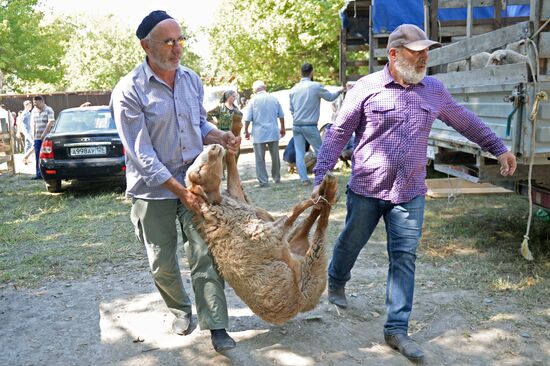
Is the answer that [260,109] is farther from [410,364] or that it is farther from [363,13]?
[410,364]

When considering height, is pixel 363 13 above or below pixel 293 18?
below

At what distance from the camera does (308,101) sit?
941cm

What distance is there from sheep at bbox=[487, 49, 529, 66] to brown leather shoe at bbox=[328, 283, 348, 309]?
2.45m

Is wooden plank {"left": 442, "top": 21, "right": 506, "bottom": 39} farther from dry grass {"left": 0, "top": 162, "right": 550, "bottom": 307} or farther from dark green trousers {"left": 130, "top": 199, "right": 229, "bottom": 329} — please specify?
dark green trousers {"left": 130, "top": 199, "right": 229, "bottom": 329}

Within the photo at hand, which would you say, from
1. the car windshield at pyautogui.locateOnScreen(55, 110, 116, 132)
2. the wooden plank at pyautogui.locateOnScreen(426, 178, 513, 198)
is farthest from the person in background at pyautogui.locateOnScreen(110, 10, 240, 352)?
the car windshield at pyautogui.locateOnScreen(55, 110, 116, 132)

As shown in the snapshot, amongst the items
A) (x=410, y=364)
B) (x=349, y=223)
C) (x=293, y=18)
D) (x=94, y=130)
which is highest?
(x=293, y=18)

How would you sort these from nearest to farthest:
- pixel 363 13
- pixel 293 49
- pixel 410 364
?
pixel 410 364 → pixel 363 13 → pixel 293 49

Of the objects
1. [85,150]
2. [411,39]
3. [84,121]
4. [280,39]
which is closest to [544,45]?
[411,39]

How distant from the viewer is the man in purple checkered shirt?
131 inches

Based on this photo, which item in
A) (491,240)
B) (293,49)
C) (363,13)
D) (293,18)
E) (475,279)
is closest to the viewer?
(475,279)

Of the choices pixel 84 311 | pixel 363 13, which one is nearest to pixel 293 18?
pixel 363 13

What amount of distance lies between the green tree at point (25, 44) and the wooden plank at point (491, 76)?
843 inches

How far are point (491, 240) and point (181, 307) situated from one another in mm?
3722

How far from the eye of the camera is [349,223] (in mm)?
3693
